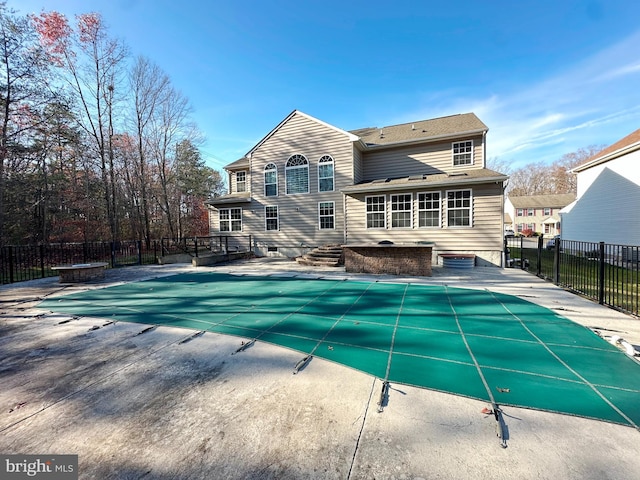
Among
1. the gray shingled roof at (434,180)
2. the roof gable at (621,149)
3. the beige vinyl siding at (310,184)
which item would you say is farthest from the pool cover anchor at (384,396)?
the roof gable at (621,149)

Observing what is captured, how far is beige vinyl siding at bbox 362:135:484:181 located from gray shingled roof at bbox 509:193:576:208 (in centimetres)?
3912

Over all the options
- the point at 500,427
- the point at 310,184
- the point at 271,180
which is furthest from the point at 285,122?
the point at 500,427

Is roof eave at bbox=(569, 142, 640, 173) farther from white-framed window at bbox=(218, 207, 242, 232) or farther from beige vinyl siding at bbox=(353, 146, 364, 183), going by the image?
white-framed window at bbox=(218, 207, 242, 232)

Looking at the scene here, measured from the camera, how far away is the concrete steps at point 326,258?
37.7ft

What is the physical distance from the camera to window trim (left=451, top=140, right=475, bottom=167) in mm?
12234

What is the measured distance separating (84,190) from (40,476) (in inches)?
849

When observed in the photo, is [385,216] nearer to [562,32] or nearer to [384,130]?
[384,130]

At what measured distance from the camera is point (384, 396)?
2365mm

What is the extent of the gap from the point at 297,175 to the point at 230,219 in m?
5.33

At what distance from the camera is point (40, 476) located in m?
1.68

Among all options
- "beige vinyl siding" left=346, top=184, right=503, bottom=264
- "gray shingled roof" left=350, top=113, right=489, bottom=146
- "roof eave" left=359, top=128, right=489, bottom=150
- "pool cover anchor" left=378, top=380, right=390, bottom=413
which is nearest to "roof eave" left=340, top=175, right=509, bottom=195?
"beige vinyl siding" left=346, top=184, right=503, bottom=264

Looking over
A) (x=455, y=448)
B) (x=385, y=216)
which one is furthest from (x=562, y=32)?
(x=455, y=448)

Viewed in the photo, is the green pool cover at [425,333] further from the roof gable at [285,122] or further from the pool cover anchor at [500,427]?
the roof gable at [285,122]

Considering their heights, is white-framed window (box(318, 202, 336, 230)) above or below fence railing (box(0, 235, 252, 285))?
above
